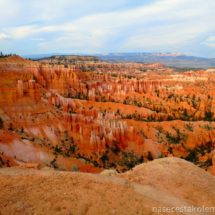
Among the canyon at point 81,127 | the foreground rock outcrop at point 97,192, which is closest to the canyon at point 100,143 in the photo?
the foreground rock outcrop at point 97,192

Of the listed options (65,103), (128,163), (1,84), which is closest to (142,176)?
(128,163)

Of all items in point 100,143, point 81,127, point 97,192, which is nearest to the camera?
point 97,192

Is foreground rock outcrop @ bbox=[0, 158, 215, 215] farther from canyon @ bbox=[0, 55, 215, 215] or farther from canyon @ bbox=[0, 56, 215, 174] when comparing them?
canyon @ bbox=[0, 56, 215, 174]

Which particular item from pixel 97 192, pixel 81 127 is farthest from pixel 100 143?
pixel 97 192

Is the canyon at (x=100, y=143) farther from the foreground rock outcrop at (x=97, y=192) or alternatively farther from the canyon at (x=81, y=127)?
the canyon at (x=81, y=127)

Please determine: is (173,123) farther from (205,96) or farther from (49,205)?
(49,205)

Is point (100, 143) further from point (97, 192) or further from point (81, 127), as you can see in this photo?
point (97, 192)

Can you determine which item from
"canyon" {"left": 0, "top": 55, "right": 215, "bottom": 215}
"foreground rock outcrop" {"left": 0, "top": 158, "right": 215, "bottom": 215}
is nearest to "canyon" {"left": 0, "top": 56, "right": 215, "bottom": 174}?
"canyon" {"left": 0, "top": 55, "right": 215, "bottom": 215}

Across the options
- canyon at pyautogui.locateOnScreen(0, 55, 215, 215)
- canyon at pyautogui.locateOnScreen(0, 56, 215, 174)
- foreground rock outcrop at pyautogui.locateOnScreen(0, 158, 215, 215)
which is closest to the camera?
foreground rock outcrop at pyautogui.locateOnScreen(0, 158, 215, 215)

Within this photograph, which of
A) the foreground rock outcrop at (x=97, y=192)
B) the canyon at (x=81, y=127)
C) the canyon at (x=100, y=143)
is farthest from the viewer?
the canyon at (x=81, y=127)

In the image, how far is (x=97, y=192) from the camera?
13969mm

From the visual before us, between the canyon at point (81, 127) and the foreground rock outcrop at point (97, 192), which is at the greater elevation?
the foreground rock outcrop at point (97, 192)

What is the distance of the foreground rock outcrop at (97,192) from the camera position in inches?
486

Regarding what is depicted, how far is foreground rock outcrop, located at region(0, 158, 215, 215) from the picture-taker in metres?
12.3
